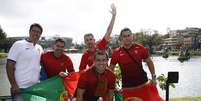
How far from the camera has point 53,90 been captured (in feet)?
27.5

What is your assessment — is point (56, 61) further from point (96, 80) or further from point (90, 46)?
point (96, 80)

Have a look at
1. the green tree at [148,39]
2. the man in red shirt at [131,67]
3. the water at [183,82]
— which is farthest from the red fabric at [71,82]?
the green tree at [148,39]

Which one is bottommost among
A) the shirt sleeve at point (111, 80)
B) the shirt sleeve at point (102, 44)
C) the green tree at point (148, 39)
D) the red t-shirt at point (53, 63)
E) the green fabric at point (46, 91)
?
the green tree at point (148, 39)

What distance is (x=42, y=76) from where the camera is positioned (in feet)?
27.1

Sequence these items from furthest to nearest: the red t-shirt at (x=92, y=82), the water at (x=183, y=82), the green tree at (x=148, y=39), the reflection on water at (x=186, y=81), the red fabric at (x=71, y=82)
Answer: the green tree at (x=148, y=39)
the reflection on water at (x=186, y=81)
the water at (x=183, y=82)
the red fabric at (x=71, y=82)
the red t-shirt at (x=92, y=82)

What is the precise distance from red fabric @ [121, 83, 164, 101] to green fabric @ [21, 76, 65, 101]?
1.30m

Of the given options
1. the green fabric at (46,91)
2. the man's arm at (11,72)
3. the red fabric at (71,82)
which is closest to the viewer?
the man's arm at (11,72)

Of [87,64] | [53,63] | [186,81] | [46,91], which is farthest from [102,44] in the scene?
[186,81]

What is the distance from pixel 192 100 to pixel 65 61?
22.8 ft

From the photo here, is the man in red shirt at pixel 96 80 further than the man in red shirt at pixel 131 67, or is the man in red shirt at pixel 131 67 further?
the man in red shirt at pixel 131 67

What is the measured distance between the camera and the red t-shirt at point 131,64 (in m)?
8.73

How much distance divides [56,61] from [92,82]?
62.7 inches

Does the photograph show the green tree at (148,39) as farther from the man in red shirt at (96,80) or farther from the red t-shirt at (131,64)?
the man in red shirt at (96,80)

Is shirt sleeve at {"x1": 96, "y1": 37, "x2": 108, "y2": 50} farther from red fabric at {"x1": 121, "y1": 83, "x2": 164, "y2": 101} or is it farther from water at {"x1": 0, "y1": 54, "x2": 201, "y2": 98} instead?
water at {"x1": 0, "y1": 54, "x2": 201, "y2": 98}
